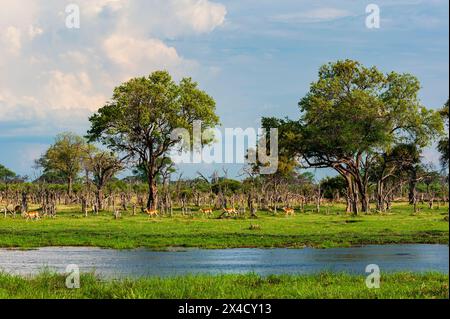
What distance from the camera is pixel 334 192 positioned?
91.5 meters

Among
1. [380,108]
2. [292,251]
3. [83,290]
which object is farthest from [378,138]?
[83,290]

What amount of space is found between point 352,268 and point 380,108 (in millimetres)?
47207

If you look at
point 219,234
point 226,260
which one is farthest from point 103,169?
point 226,260

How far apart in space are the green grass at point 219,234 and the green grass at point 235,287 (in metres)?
14.1

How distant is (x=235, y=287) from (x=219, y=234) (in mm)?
20272

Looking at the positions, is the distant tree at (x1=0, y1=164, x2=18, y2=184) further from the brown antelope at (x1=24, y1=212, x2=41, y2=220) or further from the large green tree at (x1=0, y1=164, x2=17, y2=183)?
the brown antelope at (x1=24, y1=212, x2=41, y2=220)

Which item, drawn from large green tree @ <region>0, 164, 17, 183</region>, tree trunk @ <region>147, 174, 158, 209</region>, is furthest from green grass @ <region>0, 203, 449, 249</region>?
large green tree @ <region>0, 164, 17, 183</region>

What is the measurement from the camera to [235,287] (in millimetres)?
17906

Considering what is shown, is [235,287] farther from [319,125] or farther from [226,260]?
[319,125]

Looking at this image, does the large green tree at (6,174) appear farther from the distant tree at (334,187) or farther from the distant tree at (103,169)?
the distant tree at (334,187)

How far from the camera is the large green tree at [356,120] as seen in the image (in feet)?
217

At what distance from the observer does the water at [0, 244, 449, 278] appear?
78.1 feet

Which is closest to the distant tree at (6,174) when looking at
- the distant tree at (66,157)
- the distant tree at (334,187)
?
the distant tree at (66,157)
